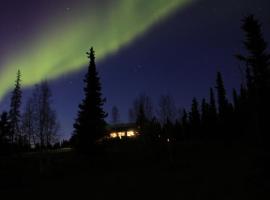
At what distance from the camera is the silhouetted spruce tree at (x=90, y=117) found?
31781 mm

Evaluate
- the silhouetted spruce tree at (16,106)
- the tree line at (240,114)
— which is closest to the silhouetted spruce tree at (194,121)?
the tree line at (240,114)

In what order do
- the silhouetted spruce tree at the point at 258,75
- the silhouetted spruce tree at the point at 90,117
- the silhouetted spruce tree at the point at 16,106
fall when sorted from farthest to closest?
1. the silhouetted spruce tree at the point at 16,106
2. the silhouetted spruce tree at the point at 90,117
3. the silhouetted spruce tree at the point at 258,75

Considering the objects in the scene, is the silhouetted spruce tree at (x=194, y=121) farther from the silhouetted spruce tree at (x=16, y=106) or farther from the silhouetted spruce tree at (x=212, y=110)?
the silhouetted spruce tree at (x=16, y=106)

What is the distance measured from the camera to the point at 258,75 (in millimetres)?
27391

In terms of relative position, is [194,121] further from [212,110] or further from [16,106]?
[16,106]

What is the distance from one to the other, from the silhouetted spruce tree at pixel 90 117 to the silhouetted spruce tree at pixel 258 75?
1640cm

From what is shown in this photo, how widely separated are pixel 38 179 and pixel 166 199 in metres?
14.9

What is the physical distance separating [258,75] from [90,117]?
1832 cm

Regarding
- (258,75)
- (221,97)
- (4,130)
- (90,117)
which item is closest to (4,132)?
(4,130)

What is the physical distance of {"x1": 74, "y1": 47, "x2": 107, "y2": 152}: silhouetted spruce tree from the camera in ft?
104

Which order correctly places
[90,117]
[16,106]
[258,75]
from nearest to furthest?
[258,75] < [90,117] < [16,106]

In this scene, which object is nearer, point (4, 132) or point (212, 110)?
point (4, 132)

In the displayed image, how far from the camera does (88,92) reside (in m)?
34.3

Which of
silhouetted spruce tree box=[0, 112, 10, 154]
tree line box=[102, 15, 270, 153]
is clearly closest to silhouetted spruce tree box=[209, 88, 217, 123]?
tree line box=[102, 15, 270, 153]
